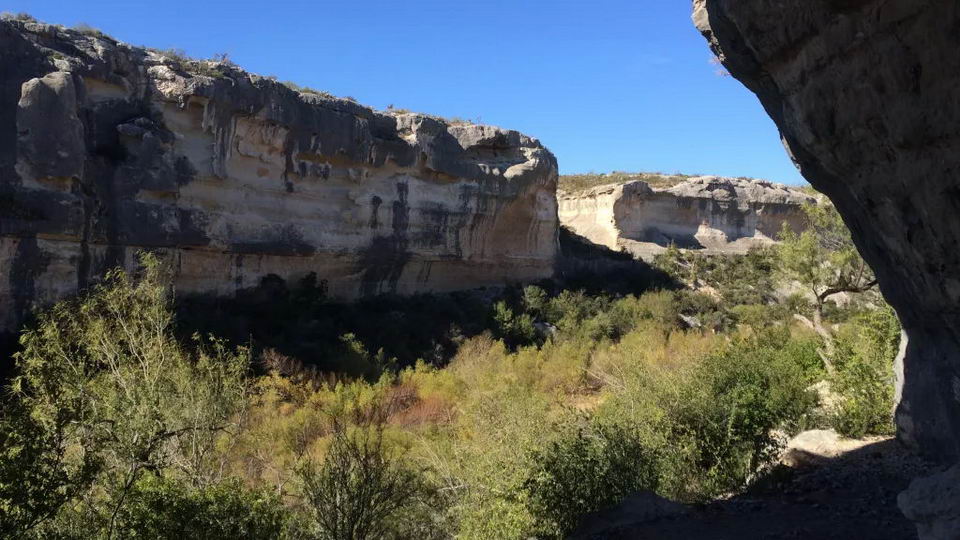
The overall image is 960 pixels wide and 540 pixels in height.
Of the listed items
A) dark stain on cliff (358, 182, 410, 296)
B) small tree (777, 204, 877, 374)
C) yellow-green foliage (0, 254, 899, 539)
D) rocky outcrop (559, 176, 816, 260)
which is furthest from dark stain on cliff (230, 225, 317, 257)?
rocky outcrop (559, 176, 816, 260)

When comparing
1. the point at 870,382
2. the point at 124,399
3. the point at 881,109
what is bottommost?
the point at 124,399

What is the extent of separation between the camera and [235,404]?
7.21 metres

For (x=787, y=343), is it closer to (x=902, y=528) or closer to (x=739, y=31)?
(x=902, y=528)

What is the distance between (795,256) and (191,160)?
14.3m

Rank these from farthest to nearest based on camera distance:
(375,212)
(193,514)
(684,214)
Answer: (684,214), (375,212), (193,514)

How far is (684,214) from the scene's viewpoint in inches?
1291

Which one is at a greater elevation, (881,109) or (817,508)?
(881,109)

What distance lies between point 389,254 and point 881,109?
18615 mm

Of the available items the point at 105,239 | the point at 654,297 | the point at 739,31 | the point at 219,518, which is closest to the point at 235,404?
the point at 219,518

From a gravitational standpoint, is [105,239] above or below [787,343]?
above

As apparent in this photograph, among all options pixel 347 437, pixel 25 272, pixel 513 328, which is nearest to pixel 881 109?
pixel 347 437

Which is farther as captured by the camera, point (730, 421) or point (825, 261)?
point (825, 261)

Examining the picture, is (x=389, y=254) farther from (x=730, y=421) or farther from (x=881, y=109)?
(x=881, y=109)

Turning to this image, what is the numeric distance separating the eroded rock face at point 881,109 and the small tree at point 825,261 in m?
8.52
